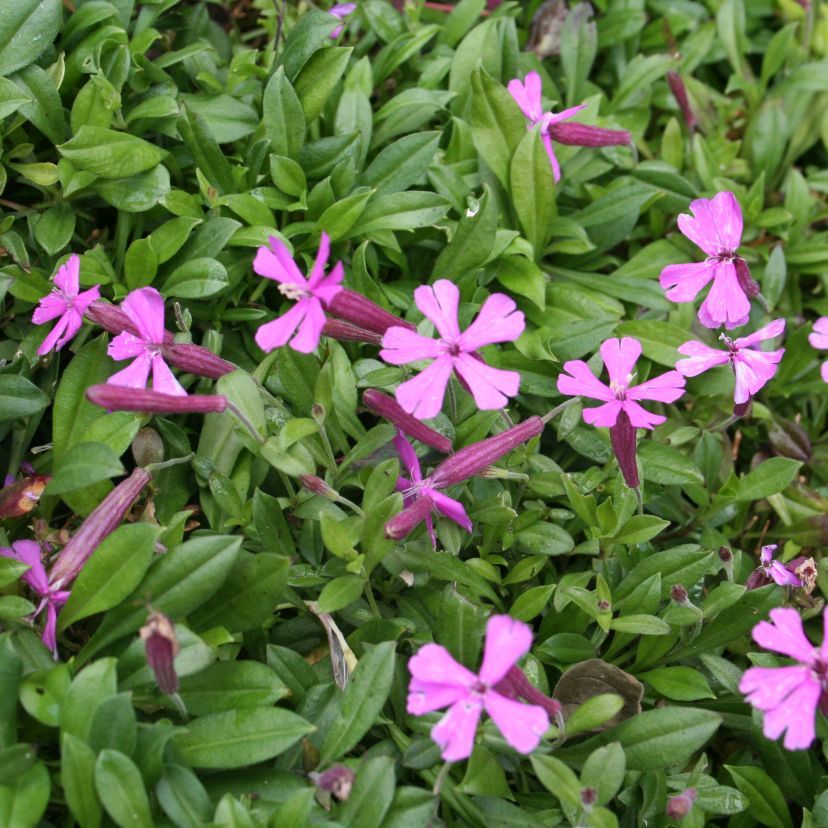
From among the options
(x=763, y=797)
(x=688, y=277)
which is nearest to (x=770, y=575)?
(x=763, y=797)

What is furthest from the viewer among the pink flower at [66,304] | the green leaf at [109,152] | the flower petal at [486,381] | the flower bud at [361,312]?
the green leaf at [109,152]

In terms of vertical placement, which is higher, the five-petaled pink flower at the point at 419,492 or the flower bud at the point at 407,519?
the flower bud at the point at 407,519

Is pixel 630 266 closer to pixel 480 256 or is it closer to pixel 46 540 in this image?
pixel 480 256

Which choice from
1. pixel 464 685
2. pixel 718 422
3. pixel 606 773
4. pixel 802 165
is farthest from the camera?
pixel 802 165

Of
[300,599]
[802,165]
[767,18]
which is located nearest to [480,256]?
[300,599]

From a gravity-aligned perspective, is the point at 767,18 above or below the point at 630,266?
above

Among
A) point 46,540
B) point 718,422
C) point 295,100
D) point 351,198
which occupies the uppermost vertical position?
point 295,100

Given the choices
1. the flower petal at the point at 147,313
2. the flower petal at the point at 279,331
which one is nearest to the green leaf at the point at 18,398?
the flower petal at the point at 147,313

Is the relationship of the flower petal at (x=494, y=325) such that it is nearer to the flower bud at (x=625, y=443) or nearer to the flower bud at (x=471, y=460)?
the flower bud at (x=471, y=460)
